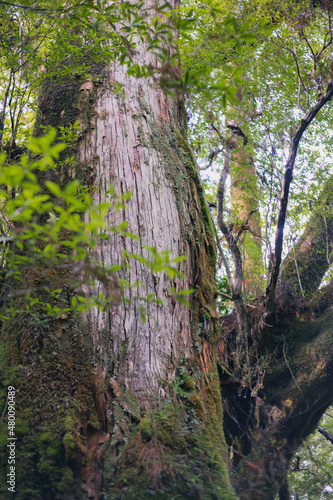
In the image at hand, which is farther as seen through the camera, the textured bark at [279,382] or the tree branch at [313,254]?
the tree branch at [313,254]

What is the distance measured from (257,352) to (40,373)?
393cm

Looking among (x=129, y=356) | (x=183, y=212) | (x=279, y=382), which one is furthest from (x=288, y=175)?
(x=129, y=356)

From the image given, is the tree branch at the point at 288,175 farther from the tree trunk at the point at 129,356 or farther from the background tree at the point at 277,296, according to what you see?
the tree trunk at the point at 129,356

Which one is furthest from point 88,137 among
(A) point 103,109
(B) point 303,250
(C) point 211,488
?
(B) point 303,250

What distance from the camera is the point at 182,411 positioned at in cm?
288

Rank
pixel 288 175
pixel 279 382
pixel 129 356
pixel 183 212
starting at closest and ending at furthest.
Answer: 1. pixel 129 356
2. pixel 183 212
3. pixel 288 175
4. pixel 279 382

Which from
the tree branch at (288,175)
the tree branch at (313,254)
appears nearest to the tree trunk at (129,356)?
the tree branch at (288,175)

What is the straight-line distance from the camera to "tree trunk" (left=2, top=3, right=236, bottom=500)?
2.49m

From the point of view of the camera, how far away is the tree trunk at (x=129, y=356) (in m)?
2.49

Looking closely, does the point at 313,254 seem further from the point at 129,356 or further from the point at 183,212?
the point at 129,356

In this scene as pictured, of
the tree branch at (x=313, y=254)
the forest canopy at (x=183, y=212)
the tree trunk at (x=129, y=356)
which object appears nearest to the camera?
the forest canopy at (x=183, y=212)

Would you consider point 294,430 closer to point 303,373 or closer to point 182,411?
point 303,373

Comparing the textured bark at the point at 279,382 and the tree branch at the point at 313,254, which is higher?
the tree branch at the point at 313,254

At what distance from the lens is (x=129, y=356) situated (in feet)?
9.43
